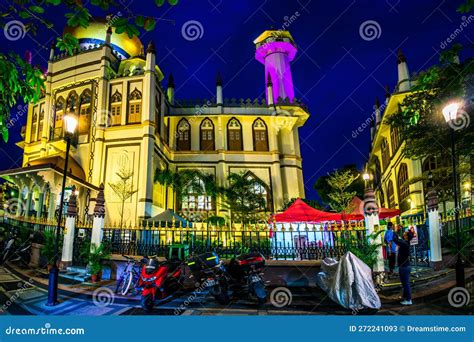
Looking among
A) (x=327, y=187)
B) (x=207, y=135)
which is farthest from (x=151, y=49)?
→ (x=327, y=187)

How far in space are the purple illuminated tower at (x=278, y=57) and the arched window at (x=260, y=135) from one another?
325cm

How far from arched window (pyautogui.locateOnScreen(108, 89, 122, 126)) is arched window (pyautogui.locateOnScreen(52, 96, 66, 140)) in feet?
11.5

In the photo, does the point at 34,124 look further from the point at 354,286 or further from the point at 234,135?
the point at 354,286

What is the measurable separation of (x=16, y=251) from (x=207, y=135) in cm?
1663

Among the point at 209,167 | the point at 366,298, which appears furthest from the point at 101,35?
the point at 366,298

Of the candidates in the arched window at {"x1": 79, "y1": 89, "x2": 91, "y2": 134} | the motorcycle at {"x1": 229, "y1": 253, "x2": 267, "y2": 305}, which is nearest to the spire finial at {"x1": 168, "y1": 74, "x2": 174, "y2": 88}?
the arched window at {"x1": 79, "y1": 89, "x2": 91, "y2": 134}

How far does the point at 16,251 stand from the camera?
9414 mm

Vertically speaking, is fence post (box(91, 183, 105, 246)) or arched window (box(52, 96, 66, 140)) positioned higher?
arched window (box(52, 96, 66, 140))

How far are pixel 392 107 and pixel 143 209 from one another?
16.5 metres

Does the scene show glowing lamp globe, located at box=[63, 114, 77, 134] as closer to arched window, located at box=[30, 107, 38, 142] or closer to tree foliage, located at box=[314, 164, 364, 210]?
arched window, located at box=[30, 107, 38, 142]

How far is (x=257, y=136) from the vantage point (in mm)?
24859

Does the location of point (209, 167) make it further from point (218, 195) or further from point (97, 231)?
point (97, 231)

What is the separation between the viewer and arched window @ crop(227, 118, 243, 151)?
24.5m

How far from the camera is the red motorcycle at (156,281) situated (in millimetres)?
5809
